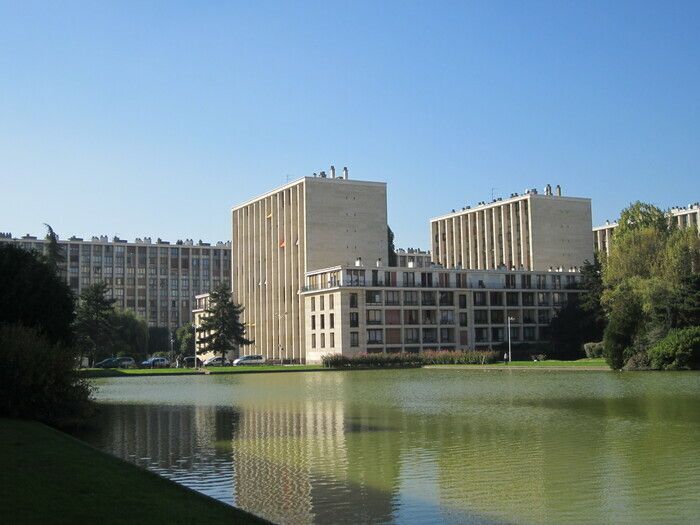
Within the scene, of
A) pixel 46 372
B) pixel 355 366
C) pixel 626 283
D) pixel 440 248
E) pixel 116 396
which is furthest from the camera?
pixel 440 248

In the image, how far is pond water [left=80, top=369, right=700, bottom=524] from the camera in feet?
47.7

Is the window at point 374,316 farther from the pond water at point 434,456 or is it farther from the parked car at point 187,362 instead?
the pond water at point 434,456

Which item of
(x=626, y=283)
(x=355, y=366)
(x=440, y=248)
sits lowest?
(x=355, y=366)

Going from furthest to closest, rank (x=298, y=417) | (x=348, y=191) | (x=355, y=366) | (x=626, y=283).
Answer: (x=348, y=191)
(x=355, y=366)
(x=626, y=283)
(x=298, y=417)

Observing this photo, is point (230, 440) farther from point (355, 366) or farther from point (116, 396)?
point (355, 366)

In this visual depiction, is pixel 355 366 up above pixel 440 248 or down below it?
below

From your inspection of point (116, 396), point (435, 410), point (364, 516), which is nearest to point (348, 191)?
point (116, 396)

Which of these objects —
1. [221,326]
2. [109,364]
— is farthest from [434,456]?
[221,326]

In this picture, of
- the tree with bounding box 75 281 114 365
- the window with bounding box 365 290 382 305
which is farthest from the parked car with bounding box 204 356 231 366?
the window with bounding box 365 290 382 305

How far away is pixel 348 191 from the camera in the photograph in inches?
4951

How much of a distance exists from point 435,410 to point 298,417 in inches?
213

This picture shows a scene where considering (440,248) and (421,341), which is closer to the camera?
(421,341)

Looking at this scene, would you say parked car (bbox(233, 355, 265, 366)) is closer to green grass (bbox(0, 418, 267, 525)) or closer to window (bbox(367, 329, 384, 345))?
window (bbox(367, 329, 384, 345))

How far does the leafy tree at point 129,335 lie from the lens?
4931 inches
